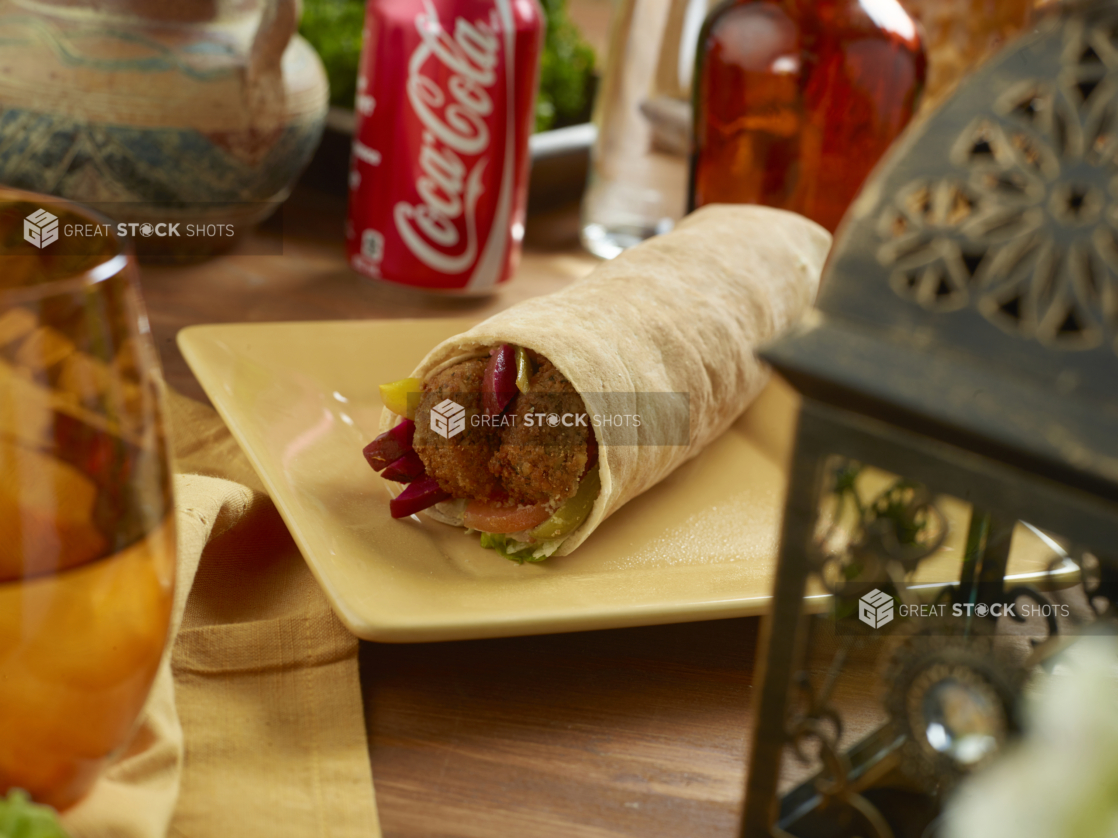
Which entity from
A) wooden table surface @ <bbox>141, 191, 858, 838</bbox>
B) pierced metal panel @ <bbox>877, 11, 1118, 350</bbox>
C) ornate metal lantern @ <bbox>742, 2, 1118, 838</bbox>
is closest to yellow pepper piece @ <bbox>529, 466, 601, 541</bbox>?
wooden table surface @ <bbox>141, 191, 858, 838</bbox>

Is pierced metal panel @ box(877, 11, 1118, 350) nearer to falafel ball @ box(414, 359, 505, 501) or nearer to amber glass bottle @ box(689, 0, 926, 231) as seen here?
falafel ball @ box(414, 359, 505, 501)

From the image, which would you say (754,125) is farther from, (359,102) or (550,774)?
(550,774)

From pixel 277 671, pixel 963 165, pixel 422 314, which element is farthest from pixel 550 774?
pixel 422 314

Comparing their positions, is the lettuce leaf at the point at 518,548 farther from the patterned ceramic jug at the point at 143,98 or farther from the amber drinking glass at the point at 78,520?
the patterned ceramic jug at the point at 143,98

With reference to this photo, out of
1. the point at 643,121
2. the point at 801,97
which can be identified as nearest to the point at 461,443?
the point at 801,97

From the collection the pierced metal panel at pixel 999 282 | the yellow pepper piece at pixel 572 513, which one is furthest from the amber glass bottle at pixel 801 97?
the pierced metal panel at pixel 999 282

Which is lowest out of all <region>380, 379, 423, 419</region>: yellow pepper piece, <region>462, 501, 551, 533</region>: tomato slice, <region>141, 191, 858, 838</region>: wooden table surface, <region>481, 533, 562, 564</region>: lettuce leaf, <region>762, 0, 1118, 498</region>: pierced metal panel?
<region>481, 533, 562, 564</region>: lettuce leaf
